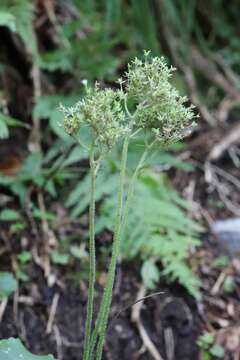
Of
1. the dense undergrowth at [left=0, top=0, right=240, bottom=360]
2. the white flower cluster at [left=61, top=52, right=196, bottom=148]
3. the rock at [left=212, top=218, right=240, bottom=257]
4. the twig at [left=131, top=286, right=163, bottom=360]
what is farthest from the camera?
the rock at [left=212, top=218, right=240, bottom=257]

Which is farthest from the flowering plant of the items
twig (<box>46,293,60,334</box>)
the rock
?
the rock

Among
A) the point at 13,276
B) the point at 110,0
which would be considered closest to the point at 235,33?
the point at 110,0

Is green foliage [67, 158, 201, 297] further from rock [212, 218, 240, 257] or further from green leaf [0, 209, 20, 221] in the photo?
rock [212, 218, 240, 257]

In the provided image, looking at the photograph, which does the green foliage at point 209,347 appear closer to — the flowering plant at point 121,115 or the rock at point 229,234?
the rock at point 229,234

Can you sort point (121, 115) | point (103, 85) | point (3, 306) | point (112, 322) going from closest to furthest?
point (121, 115)
point (112, 322)
point (3, 306)
point (103, 85)

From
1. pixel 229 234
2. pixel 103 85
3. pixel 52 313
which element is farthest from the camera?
pixel 103 85

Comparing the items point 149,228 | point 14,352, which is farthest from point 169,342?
point 14,352

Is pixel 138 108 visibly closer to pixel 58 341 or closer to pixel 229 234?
pixel 58 341
